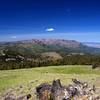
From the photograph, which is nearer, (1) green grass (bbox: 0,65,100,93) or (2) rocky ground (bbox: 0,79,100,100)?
(2) rocky ground (bbox: 0,79,100,100)

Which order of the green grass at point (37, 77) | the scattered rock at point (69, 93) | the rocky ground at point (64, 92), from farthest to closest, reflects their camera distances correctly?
the green grass at point (37, 77) → the rocky ground at point (64, 92) → the scattered rock at point (69, 93)

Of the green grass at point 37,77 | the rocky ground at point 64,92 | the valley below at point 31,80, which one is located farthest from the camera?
the green grass at point 37,77

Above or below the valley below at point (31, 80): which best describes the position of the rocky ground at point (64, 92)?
above

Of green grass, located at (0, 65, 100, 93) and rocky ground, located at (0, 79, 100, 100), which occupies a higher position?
rocky ground, located at (0, 79, 100, 100)

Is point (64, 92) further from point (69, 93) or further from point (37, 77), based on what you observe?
point (37, 77)

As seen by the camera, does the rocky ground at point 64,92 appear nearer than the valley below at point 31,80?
Yes

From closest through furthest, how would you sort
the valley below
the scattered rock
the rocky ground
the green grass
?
the scattered rock
the rocky ground
the valley below
the green grass

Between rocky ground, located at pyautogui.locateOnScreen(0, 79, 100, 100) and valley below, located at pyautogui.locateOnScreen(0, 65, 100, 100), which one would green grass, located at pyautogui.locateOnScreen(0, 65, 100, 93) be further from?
rocky ground, located at pyautogui.locateOnScreen(0, 79, 100, 100)

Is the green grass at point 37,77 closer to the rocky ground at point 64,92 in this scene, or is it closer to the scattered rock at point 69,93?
the rocky ground at point 64,92

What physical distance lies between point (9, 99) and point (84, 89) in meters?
15.9

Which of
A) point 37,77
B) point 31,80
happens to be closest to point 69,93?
point 31,80

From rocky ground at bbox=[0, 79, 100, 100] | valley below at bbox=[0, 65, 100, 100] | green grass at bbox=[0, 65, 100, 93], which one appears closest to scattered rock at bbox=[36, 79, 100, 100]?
rocky ground at bbox=[0, 79, 100, 100]

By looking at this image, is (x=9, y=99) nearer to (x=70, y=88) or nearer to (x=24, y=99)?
(x=24, y=99)

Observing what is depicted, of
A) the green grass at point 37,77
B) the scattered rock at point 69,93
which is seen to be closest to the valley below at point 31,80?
the green grass at point 37,77
